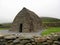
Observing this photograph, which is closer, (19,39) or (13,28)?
(19,39)

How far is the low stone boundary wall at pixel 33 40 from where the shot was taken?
10250 millimetres

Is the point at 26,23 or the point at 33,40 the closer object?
the point at 33,40

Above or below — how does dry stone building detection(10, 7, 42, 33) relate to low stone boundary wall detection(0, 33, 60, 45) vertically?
above

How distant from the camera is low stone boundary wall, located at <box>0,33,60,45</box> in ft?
33.6

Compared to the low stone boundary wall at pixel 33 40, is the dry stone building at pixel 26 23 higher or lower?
higher

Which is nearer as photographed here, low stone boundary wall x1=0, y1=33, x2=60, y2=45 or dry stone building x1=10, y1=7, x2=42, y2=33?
low stone boundary wall x1=0, y1=33, x2=60, y2=45

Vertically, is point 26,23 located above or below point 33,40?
above

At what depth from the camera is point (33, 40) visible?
35.1ft

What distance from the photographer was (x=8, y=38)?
1110cm

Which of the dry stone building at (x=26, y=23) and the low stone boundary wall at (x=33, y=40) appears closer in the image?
the low stone boundary wall at (x=33, y=40)

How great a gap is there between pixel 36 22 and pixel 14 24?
16.1 feet

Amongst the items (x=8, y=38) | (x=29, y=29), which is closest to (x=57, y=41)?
(x=8, y=38)

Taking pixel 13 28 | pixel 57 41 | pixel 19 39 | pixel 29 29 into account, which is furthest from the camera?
pixel 13 28

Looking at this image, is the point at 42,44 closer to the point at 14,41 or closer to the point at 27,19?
the point at 14,41
